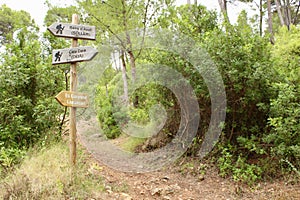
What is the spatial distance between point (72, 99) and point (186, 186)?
240 cm

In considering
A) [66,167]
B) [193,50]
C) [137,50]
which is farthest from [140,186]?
[137,50]

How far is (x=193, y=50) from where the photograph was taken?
208 inches

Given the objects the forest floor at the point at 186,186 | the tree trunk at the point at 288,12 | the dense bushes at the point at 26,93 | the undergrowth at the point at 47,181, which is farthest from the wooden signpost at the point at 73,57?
the tree trunk at the point at 288,12

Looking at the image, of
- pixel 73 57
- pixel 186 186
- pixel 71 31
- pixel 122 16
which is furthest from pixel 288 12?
pixel 73 57

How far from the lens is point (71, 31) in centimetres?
392

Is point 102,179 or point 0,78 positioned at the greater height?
point 0,78

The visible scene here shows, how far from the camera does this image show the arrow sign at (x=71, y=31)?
380cm

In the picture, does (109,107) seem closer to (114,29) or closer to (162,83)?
(114,29)

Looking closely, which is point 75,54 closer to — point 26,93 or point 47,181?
point 47,181

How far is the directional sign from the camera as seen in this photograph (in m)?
3.73

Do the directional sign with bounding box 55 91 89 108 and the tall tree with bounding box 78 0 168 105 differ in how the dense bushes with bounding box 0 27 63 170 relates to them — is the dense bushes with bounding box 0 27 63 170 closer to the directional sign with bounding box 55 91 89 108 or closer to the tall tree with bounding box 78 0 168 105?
the directional sign with bounding box 55 91 89 108

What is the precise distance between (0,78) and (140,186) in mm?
3202

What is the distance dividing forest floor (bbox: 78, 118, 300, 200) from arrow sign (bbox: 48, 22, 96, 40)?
233 centimetres

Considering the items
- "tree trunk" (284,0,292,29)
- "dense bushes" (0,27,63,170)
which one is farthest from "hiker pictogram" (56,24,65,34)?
"tree trunk" (284,0,292,29)
